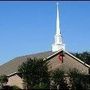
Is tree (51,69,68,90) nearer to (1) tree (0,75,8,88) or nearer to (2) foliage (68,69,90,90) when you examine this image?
(2) foliage (68,69,90,90)

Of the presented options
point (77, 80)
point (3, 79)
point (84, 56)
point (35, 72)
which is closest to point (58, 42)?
point (84, 56)

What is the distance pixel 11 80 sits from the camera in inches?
2413

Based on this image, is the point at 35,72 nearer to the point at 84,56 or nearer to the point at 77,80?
the point at 77,80

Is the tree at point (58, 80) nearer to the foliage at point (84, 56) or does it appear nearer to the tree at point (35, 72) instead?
the tree at point (35, 72)

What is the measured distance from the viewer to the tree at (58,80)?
52094 mm

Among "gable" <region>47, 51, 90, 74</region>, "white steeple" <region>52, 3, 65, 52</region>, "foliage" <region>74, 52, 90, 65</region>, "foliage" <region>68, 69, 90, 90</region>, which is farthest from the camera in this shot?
"foliage" <region>74, 52, 90, 65</region>

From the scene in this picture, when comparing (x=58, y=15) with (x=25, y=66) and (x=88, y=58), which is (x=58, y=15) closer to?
(x=88, y=58)

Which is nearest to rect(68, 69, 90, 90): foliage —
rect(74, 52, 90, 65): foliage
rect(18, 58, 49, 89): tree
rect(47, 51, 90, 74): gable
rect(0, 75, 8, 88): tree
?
rect(18, 58, 49, 89): tree

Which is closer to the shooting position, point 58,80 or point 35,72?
point 35,72

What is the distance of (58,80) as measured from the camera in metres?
52.2

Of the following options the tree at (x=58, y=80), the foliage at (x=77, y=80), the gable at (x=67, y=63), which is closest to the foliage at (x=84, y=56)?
the gable at (x=67, y=63)

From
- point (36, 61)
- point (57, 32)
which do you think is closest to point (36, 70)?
point (36, 61)

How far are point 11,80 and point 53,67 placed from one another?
666 cm

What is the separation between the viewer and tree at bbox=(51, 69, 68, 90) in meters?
52.1
